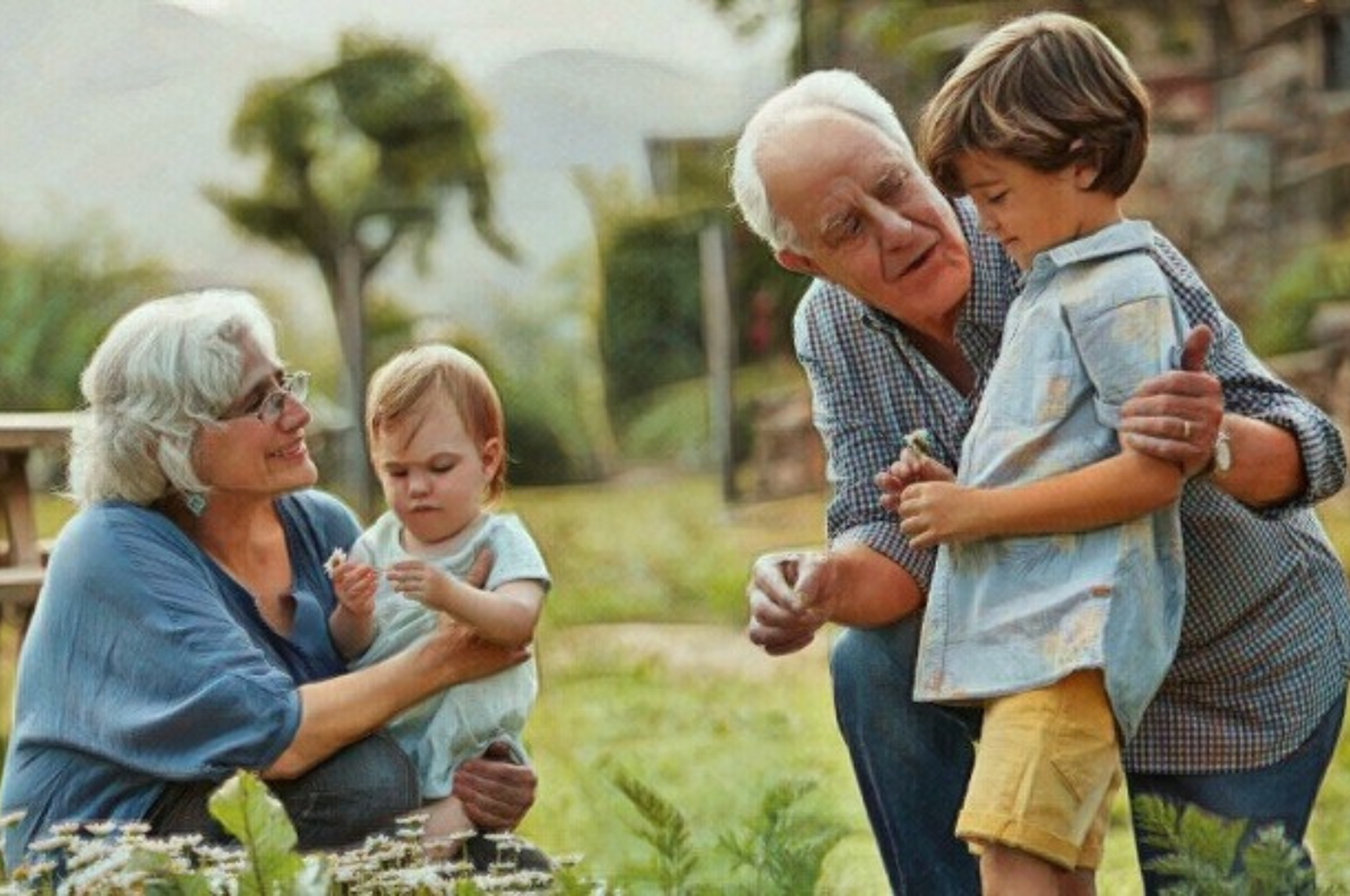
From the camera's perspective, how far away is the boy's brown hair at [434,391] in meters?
3.41

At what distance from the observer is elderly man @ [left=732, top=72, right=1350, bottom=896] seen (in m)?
3.05

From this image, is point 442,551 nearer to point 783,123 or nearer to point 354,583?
point 354,583

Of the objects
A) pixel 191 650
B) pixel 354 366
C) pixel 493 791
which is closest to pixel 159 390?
pixel 191 650

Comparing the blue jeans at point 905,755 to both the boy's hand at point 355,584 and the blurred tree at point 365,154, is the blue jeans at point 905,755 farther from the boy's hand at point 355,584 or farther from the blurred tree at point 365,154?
the blurred tree at point 365,154

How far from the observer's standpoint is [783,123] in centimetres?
319

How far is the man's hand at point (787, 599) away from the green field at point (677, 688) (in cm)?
160

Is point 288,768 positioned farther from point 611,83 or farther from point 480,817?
point 611,83

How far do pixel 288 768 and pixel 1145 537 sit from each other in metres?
1.12

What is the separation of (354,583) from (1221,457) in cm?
113

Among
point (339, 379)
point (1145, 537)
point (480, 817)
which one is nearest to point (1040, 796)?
point (1145, 537)

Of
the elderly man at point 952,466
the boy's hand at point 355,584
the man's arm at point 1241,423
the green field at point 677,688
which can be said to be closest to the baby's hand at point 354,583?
the boy's hand at point 355,584

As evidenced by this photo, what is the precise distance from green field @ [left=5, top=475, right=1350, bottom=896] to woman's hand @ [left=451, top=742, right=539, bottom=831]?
1.22 meters

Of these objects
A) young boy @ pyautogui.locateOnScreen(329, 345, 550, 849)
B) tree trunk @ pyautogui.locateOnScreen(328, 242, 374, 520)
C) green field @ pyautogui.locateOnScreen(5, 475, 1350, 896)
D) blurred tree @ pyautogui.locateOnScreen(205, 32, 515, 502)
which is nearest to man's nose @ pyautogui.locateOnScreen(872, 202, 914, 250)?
young boy @ pyautogui.locateOnScreen(329, 345, 550, 849)

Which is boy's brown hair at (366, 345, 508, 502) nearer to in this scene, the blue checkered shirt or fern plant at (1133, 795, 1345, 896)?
the blue checkered shirt
